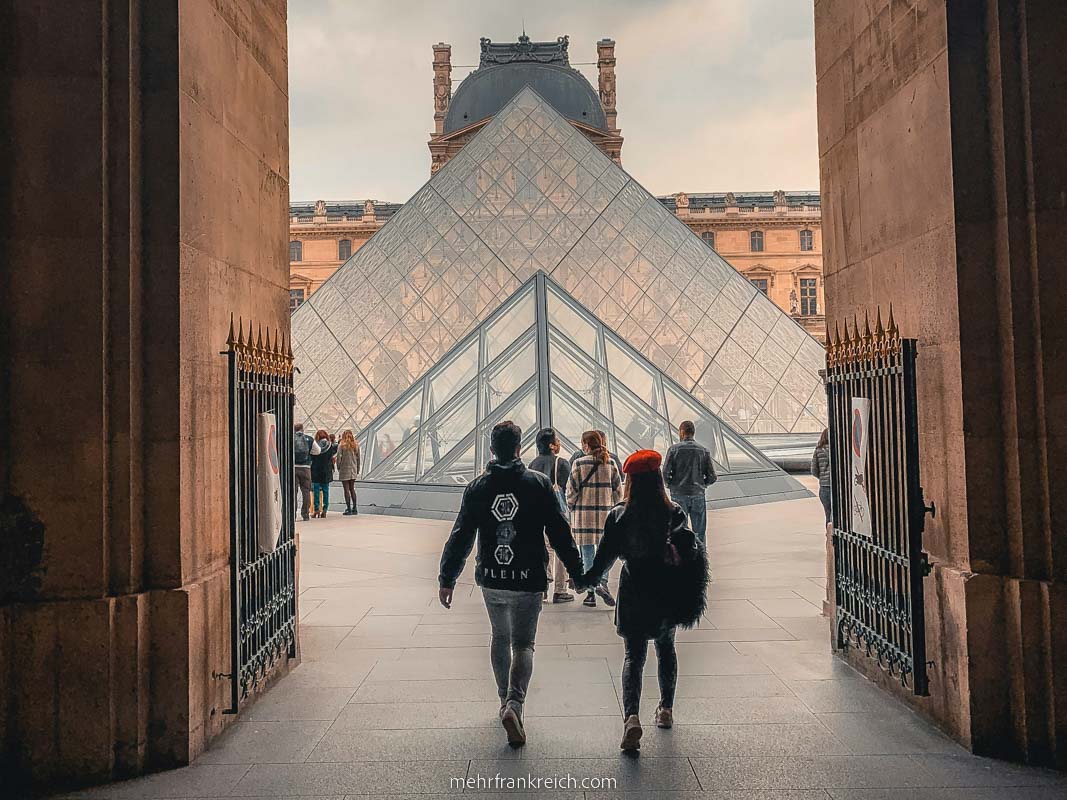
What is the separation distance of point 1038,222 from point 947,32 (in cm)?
89

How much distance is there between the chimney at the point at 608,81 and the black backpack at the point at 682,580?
52591 millimetres

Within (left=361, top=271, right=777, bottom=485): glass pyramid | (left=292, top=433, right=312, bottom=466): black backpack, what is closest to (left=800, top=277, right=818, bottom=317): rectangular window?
(left=361, top=271, right=777, bottom=485): glass pyramid

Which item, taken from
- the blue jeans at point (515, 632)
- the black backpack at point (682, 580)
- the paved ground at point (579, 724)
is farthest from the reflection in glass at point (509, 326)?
the black backpack at point (682, 580)

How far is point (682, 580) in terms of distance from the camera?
11.6ft

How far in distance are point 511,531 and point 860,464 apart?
191 centimetres

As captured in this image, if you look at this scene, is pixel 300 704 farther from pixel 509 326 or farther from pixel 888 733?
pixel 509 326

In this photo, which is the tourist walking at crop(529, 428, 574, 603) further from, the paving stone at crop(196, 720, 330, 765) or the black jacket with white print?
the paving stone at crop(196, 720, 330, 765)

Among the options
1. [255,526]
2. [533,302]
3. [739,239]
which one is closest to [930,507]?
[255,526]

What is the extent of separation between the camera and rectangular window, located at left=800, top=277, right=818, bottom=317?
53.3 meters

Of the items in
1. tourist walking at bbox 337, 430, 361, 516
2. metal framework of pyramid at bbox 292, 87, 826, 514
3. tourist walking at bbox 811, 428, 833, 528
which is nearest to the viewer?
tourist walking at bbox 811, 428, 833, 528

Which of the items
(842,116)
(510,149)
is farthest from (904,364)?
(510,149)

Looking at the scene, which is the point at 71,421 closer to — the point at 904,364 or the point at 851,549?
the point at 904,364

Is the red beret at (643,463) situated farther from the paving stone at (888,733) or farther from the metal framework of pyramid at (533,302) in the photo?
the metal framework of pyramid at (533,302)

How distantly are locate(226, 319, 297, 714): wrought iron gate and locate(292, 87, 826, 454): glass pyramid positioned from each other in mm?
10407
